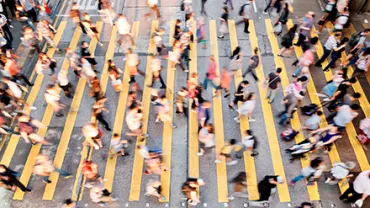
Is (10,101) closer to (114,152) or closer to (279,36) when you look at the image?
(114,152)

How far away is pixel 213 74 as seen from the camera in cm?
1148

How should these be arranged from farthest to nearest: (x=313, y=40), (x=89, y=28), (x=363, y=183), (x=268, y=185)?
(x=89, y=28) → (x=313, y=40) → (x=268, y=185) → (x=363, y=183)

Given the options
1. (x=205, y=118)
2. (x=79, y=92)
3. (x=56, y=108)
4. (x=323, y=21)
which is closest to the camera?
(x=205, y=118)

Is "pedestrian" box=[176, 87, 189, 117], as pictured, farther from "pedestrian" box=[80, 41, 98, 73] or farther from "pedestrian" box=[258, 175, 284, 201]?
"pedestrian" box=[80, 41, 98, 73]

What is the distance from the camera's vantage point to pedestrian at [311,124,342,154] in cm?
948

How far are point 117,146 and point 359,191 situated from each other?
23.1 ft

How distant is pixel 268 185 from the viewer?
27.9 ft

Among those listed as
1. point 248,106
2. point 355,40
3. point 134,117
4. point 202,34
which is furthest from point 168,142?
point 355,40

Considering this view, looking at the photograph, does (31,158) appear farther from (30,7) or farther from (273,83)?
(273,83)

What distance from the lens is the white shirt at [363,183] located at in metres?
8.19

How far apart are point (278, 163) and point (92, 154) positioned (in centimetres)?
628

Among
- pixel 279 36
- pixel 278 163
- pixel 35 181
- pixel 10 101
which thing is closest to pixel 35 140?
pixel 35 181

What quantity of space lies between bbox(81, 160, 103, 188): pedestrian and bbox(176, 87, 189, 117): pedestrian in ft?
11.6

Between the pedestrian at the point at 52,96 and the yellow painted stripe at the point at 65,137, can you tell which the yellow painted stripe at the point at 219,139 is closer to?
the yellow painted stripe at the point at 65,137
